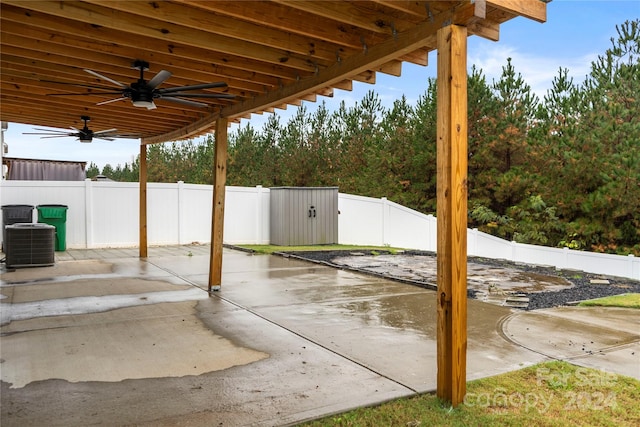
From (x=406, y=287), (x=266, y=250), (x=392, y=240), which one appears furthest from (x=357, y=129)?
(x=406, y=287)

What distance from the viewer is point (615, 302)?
17.9ft

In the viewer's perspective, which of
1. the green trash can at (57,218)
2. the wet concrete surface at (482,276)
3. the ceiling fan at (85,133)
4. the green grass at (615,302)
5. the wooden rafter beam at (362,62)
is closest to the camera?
the wooden rafter beam at (362,62)

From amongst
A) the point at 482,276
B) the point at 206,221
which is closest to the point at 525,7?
the point at 482,276

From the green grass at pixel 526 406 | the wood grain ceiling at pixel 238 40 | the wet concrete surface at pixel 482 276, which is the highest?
the wood grain ceiling at pixel 238 40

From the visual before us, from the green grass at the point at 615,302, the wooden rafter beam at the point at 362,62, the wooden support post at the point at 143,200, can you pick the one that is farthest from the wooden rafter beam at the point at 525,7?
the wooden support post at the point at 143,200

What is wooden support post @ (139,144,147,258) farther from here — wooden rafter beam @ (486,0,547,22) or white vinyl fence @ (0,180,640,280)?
wooden rafter beam @ (486,0,547,22)

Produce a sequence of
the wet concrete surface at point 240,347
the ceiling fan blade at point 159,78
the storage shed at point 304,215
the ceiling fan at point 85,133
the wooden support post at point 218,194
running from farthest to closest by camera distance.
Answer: the storage shed at point 304,215 → the ceiling fan at point 85,133 → the wooden support post at point 218,194 → the ceiling fan blade at point 159,78 → the wet concrete surface at point 240,347

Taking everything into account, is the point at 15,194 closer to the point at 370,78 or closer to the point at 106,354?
the point at 106,354

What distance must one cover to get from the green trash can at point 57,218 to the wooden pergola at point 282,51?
4.59m

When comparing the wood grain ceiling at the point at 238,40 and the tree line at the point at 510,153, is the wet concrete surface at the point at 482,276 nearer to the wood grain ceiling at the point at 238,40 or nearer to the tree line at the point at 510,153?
the wood grain ceiling at the point at 238,40

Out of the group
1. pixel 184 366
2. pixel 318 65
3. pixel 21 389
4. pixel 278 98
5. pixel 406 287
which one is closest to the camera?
pixel 21 389

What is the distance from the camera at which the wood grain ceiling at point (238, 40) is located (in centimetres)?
310

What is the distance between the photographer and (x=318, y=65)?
4.42 metres

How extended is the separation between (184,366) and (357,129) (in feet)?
65.8
